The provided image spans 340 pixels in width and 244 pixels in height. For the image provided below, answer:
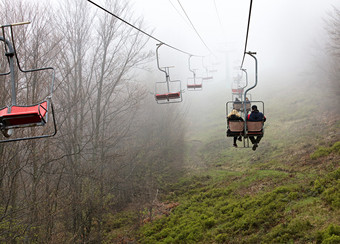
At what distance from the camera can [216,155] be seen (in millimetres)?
25797

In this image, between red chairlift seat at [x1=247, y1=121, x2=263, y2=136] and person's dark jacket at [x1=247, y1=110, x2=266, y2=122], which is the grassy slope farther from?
person's dark jacket at [x1=247, y1=110, x2=266, y2=122]

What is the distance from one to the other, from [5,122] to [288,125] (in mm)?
27061

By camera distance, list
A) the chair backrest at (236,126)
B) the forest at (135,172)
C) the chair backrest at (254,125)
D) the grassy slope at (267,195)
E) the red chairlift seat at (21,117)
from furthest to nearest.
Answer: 1. the forest at (135,172)
2. the grassy slope at (267,195)
3. the chair backrest at (236,126)
4. the chair backrest at (254,125)
5. the red chairlift seat at (21,117)

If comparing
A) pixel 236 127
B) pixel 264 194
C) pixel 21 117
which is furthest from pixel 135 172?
pixel 21 117

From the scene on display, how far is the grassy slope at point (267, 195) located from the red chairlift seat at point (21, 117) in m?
7.28

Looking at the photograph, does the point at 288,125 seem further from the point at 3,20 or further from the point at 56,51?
the point at 3,20

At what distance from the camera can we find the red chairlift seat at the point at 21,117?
365cm

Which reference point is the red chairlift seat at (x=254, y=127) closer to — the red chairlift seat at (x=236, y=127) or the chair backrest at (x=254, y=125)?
the chair backrest at (x=254, y=125)

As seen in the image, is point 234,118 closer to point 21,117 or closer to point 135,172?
point 21,117

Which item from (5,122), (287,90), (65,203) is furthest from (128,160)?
(287,90)

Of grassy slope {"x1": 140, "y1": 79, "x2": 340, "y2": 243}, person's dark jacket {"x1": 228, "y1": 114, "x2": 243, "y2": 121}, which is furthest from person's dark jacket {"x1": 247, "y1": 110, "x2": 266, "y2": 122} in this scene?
grassy slope {"x1": 140, "y1": 79, "x2": 340, "y2": 243}

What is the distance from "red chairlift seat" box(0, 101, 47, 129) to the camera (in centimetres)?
365

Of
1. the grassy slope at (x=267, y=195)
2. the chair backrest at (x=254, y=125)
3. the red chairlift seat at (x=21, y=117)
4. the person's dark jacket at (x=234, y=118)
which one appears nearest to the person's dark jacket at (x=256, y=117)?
the chair backrest at (x=254, y=125)

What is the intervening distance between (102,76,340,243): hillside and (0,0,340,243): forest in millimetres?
59
